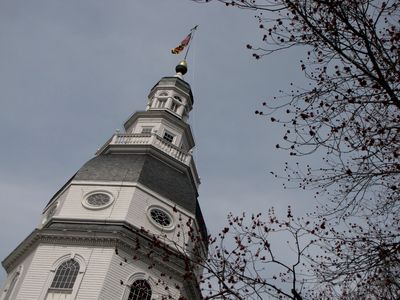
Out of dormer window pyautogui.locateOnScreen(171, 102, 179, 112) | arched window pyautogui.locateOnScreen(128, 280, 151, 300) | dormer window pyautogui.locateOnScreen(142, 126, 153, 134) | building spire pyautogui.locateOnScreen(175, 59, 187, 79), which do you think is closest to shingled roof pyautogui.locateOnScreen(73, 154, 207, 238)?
dormer window pyautogui.locateOnScreen(142, 126, 153, 134)

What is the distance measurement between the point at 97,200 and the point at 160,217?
139 inches

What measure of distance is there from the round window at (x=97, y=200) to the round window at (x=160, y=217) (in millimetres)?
2355

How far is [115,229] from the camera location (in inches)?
1143

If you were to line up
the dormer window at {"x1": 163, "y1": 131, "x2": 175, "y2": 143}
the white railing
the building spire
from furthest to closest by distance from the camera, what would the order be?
the building spire → the dormer window at {"x1": 163, "y1": 131, "x2": 175, "y2": 143} → the white railing

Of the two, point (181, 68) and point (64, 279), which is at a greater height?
point (181, 68)

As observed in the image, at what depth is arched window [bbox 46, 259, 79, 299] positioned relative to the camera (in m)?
27.3

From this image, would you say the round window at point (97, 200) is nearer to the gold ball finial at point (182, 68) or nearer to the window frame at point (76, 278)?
the window frame at point (76, 278)

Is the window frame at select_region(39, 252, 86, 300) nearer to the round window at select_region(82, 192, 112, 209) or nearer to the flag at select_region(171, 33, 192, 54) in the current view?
the round window at select_region(82, 192, 112, 209)

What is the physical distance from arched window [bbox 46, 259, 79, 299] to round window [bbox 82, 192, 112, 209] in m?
4.00

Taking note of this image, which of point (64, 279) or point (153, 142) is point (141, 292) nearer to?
point (64, 279)

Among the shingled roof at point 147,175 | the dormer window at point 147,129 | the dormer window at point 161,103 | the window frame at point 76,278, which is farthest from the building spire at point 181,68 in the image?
the window frame at point 76,278

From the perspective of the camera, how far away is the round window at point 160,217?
31484 millimetres

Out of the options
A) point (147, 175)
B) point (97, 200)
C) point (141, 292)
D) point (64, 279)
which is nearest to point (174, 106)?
point (147, 175)

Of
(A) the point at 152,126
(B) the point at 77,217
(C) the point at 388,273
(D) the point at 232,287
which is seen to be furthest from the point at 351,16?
(A) the point at 152,126
